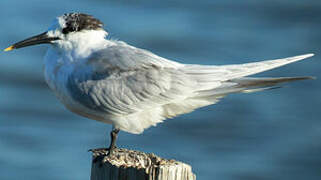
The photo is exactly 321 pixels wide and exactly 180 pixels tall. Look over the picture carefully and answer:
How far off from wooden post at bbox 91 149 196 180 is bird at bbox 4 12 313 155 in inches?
28.5

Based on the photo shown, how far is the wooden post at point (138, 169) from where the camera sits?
421cm

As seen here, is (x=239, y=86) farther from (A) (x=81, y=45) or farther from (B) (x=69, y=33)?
(B) (x=69, y=33)

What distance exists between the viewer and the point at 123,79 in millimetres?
5484

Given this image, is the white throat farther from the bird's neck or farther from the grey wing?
the grey wing

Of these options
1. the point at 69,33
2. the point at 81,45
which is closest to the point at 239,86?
the point at 81,45

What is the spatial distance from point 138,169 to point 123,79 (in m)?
1.37

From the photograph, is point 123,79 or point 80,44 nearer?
point 123,79

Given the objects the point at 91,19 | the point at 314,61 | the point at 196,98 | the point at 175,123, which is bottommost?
the point at 196,98

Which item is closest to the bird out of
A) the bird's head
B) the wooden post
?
the bird's head

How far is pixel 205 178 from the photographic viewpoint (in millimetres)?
8531

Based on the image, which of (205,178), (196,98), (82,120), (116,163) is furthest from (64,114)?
(116,163)

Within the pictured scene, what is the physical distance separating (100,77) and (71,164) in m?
3.11

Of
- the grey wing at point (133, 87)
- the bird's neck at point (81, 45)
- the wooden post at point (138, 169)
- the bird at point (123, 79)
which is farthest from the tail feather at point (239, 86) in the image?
the wooden post at point (138, 169)

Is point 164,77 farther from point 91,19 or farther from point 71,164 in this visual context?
point 71,164
